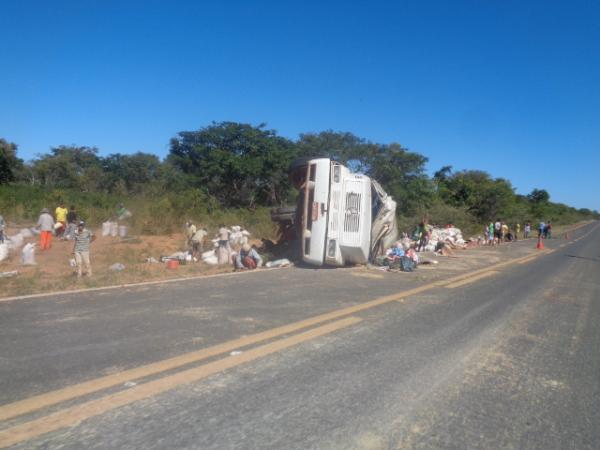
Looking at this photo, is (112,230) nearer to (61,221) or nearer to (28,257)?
(61,221)

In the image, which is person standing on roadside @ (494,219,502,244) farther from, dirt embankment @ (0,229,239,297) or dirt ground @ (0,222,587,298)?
dirt embankment @ (0,229,239,297)

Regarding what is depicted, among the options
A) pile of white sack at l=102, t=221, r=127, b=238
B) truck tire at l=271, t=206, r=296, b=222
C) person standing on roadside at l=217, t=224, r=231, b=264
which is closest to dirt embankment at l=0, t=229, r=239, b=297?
pile of white sack at l=102, t=221, r=127, b=238

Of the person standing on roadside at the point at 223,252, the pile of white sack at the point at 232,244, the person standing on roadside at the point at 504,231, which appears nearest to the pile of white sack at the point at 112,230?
the pile of white sack at the point at 232,244

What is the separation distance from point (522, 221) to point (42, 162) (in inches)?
2012

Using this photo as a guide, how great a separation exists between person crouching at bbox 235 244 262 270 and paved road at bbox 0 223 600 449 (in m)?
4.20

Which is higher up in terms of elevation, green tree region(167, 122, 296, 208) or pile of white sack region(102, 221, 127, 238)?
green tree region(167, 122, 296, 208)

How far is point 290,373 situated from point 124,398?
1.18 m

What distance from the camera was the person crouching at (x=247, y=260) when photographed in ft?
34.2

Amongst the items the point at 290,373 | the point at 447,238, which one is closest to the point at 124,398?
the point at 290,373

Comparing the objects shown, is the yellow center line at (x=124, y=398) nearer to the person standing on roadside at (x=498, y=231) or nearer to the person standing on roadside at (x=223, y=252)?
the person standing on roadside at (x=223, y=252)

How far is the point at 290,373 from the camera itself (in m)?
3.27

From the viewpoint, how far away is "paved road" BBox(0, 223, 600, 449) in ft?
7.99

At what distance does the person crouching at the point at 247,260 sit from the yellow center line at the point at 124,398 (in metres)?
6.44

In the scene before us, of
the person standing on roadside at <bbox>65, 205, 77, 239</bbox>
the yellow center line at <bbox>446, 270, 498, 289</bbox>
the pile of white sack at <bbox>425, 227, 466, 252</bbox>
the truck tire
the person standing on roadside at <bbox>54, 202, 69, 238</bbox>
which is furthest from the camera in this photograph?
the pile of white sack at <bbox>425, 227, 466, 252</bbox>
